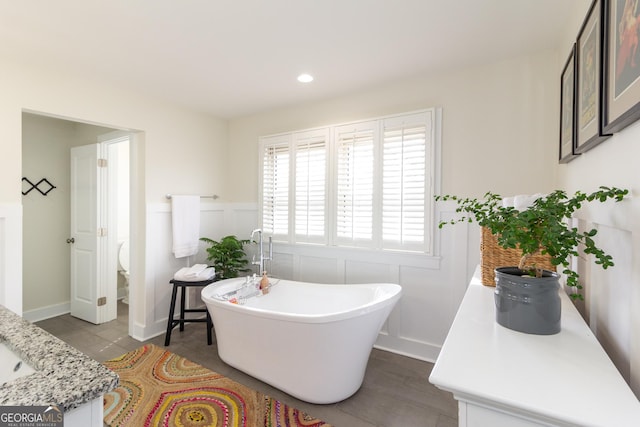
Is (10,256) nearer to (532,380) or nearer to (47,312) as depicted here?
(47,312)

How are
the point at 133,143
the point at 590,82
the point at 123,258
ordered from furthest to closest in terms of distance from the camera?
the point at 123,258 < the point at 133,143 < the point at 590,82

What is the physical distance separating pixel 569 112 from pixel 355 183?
1651 mm

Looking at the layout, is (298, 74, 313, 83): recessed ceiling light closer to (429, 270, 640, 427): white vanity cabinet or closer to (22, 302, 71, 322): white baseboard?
(429, 270, 640, 427): white vanity cabinet

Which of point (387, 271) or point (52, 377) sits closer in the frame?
point (52, 377)

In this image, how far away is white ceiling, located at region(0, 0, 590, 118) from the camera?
1.71 meters

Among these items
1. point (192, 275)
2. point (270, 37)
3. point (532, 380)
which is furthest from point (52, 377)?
point (192, 275)

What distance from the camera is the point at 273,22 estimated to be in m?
1.84

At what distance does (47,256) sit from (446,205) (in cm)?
449

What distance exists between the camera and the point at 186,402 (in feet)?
7.06

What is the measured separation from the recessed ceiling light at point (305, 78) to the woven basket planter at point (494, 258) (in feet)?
6.07

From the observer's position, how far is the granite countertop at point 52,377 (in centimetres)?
67

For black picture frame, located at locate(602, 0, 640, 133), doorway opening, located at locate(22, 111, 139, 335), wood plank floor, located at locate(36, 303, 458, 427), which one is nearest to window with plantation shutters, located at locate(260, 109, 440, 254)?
wood plank floor, located at locate(36, 303, 458, 427)

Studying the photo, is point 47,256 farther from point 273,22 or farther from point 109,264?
point 273,22

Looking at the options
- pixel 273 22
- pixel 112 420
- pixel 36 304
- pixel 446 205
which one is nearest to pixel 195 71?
pixel 273 22
